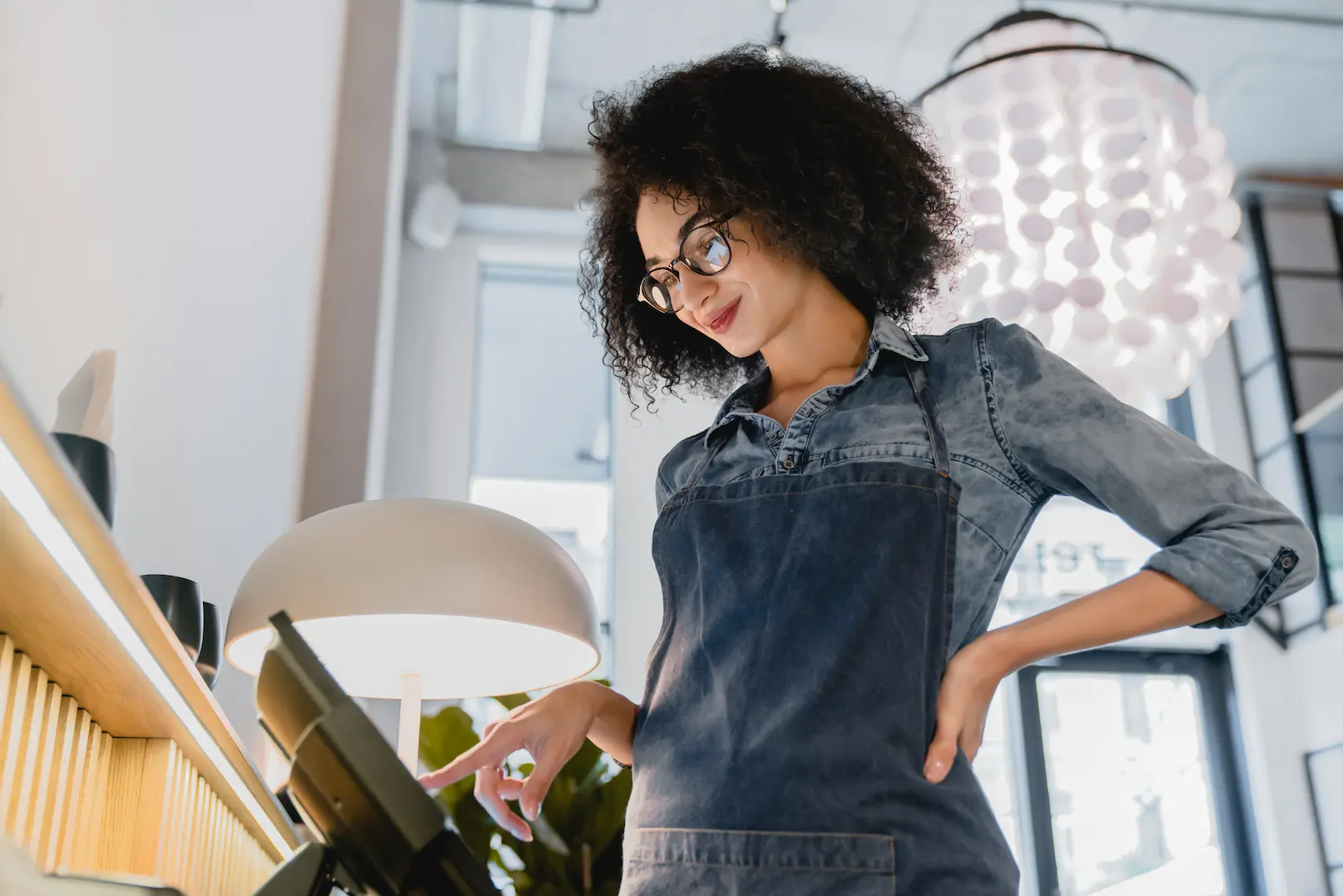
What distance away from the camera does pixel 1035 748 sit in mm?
4312

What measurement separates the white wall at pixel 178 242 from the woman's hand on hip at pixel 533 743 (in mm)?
413

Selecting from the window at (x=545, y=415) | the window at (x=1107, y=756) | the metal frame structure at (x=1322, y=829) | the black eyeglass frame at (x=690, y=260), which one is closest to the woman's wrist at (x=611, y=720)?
the black eyeglass frame at (x=690, y=260)

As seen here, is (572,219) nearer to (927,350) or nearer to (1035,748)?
(1035,748)

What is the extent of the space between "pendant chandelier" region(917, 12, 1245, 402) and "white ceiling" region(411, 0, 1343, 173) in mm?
1580

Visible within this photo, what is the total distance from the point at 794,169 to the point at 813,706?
0.56 meters

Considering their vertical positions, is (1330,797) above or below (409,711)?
below

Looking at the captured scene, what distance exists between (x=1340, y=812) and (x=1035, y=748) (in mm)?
1067

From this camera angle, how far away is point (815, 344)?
110 centimetres

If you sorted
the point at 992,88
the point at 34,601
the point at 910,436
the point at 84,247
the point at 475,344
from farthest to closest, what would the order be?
the point at 475,344 → the point at 992,88 → the point at 84,247 → the point at 910,436 → the point at 34,601

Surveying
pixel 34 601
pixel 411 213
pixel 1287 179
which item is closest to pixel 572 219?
pixel 411 213

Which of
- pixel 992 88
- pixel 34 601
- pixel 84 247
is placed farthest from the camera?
pixel 992 88

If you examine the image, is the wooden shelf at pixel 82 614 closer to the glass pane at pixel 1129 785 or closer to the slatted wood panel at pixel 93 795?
the slatted wood panel at pixel 93 795

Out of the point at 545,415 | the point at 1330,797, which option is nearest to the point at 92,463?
the point at 545,415

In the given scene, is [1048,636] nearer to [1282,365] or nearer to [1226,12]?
[1226,12]
